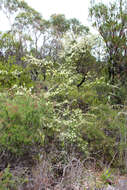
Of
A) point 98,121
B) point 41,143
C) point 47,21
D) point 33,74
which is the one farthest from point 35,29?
point 41,143

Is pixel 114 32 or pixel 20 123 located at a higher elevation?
pixel 114 32

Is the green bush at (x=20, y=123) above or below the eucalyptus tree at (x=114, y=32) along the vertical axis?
below

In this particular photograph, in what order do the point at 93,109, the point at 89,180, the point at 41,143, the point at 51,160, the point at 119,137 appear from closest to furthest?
the point at 89,180
the point at 41,143
the point at 51,160
the point at 119,137
the point at 93,109

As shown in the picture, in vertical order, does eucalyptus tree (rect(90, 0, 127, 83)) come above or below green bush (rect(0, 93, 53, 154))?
above

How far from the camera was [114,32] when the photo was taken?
21.7 feet

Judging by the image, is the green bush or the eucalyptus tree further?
Result: the eucalyptus tree

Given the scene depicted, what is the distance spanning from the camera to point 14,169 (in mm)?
3041

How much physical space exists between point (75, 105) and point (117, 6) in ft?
12.7

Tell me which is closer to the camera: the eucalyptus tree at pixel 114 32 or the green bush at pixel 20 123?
the green bush at pixel 20 123

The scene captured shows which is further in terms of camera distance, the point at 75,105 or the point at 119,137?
the point at 75,105

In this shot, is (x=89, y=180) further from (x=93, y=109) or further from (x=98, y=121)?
(x=93, y=109)

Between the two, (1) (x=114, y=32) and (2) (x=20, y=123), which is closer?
(2) (x=20, y=123)

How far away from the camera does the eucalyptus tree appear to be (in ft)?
21.5

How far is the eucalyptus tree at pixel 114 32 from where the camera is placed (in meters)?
6.54
